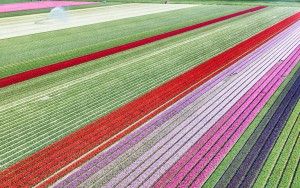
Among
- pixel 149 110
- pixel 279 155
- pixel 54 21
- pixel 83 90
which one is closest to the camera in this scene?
pixel 279 155

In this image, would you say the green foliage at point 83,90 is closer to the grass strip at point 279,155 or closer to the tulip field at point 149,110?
the tulip field at point 149,110

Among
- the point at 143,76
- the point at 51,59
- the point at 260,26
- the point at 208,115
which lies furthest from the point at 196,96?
the point at 260,26

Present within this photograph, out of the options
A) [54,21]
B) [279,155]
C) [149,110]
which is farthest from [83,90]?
[54,21]

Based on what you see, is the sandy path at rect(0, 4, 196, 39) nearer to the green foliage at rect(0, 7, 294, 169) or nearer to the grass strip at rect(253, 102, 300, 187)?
the green foliage at rect(0, 7, 294, 169)

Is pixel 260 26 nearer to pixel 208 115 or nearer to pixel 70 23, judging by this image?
pixel 70 23

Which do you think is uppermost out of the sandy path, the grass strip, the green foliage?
the grass strip

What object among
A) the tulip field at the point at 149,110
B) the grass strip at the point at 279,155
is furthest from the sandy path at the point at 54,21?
the grass strip at the point at 279,155

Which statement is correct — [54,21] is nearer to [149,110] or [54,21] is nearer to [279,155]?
[149,110]

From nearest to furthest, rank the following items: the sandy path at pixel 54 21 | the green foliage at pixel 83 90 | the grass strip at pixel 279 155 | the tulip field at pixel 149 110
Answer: the grass strip at pixel 279 155 < the tulip field at pixel 149 110 < the green foliage at pixel 83 90 < the sandy path at pixel 54 21

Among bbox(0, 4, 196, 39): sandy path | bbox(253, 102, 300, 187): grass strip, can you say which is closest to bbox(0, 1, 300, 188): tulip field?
bbox(253, 102, 300, 187): grass strip
